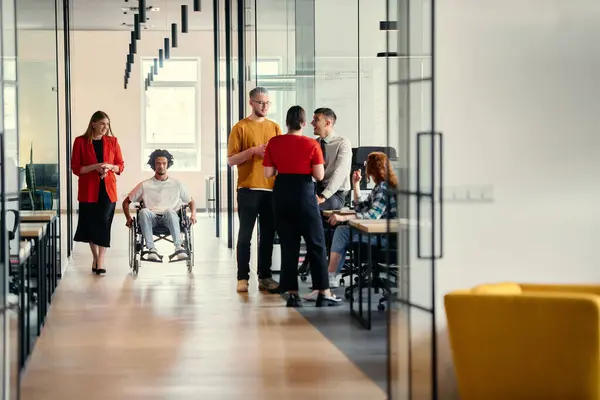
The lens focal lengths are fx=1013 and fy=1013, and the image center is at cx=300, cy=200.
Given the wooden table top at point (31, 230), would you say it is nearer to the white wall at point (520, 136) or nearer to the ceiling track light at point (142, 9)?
the white wall at point (520, 136)

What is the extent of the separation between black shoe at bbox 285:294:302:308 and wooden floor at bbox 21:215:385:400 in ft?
0.24

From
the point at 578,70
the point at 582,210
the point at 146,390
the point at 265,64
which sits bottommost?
the point at 146,390

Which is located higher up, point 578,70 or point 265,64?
point 265,64

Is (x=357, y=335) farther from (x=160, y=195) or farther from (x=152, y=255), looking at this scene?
(x=152, y=255)

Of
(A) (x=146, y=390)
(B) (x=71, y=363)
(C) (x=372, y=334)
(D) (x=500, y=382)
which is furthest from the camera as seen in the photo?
(C) (x=372, y=334)

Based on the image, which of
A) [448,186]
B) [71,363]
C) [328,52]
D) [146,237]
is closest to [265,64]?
[328,52]

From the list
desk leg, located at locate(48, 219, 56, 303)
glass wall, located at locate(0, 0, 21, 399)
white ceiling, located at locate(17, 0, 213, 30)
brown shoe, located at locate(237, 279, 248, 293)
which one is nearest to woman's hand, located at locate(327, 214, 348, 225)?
brown shoe, located at locate(237, 279, 248, 293)

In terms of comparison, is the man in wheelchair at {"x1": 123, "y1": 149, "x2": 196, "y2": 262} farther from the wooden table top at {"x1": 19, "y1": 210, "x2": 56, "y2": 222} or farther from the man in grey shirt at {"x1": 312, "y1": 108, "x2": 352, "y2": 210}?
the wooden table top at {"x1": 19, "y1": 210, "x2": 56, "y2": 222}

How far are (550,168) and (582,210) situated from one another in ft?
0.78

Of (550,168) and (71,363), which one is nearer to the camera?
(550,168)

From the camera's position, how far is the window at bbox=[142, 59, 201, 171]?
22.1 metres

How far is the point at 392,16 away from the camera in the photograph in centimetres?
453

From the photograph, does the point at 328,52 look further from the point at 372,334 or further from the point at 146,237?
the point at 372,334

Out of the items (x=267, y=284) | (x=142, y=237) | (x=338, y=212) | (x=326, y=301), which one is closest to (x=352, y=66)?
(x=338, y=212)
